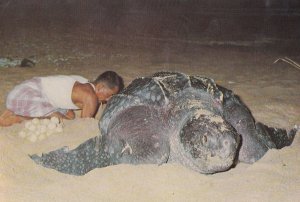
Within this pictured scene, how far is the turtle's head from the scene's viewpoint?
1991 mm

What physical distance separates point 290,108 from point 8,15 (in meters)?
11.2

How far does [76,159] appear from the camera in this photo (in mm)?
2381

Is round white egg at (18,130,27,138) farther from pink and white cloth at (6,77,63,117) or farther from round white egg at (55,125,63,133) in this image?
pink and white cloth at (6,77,63,117)

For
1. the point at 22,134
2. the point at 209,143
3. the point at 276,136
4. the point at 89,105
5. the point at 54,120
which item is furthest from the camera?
the point at 89,105

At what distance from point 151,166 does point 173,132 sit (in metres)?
0.27

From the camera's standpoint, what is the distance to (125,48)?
303 inches

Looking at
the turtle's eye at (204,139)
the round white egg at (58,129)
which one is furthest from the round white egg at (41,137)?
the turtle's eye at (204,139)

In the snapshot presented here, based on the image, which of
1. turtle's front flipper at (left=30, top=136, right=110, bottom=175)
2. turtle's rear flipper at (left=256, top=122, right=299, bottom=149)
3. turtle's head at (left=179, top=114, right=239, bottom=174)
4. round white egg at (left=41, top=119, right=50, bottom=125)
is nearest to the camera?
turtle's head at (left=179, top=114, right=239, bottom=174)

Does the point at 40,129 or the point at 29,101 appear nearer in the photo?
the point at 40,129

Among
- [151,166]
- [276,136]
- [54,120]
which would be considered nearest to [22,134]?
[54,120]

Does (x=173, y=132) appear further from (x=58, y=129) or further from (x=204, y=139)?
(x=58, y=129)

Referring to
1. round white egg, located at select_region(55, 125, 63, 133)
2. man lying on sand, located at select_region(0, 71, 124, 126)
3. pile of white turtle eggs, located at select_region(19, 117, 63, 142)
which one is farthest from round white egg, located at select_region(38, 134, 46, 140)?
man lying on sand, located at select_region(0, 71, 124, 126)

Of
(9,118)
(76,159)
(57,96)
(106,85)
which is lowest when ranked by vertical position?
(9,118)

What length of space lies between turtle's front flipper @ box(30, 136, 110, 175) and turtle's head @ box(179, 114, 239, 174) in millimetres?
610
